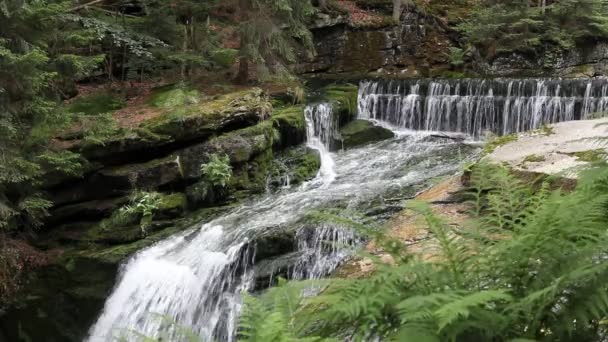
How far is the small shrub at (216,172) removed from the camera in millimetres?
10781

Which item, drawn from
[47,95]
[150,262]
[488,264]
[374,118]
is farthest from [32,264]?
[374,118]

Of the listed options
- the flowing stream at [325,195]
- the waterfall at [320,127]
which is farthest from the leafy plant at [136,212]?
the waterfall at [320,127]

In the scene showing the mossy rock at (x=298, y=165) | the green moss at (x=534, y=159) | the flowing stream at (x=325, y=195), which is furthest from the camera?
the mossy rock at (x=298, y=165)

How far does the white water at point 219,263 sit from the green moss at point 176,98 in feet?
10.5

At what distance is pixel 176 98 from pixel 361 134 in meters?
5.56

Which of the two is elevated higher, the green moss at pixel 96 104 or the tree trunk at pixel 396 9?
the tree trunk at pixel 396 9

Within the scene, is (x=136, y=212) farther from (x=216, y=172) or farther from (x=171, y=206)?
(x=216, y=172)

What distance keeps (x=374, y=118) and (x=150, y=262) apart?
33.4 ft

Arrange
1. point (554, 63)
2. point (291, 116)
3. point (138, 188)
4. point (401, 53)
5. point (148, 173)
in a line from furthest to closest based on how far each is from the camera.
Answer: point (401, 53) < point (554, 63) < point (291, 116) < point (148, 173) < point (138, 188)

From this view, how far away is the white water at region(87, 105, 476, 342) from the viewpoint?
25.2ft

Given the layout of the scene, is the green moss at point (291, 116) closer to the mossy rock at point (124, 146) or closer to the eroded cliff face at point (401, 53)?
the mossy rock at point (124, 146)

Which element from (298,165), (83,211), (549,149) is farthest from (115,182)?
(549,149)

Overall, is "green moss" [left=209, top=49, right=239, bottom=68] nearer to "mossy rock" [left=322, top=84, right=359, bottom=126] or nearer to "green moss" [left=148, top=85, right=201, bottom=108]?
"green moss" [left=148, top=85, right=201, bottom=108]

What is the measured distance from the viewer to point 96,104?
13766 mm
